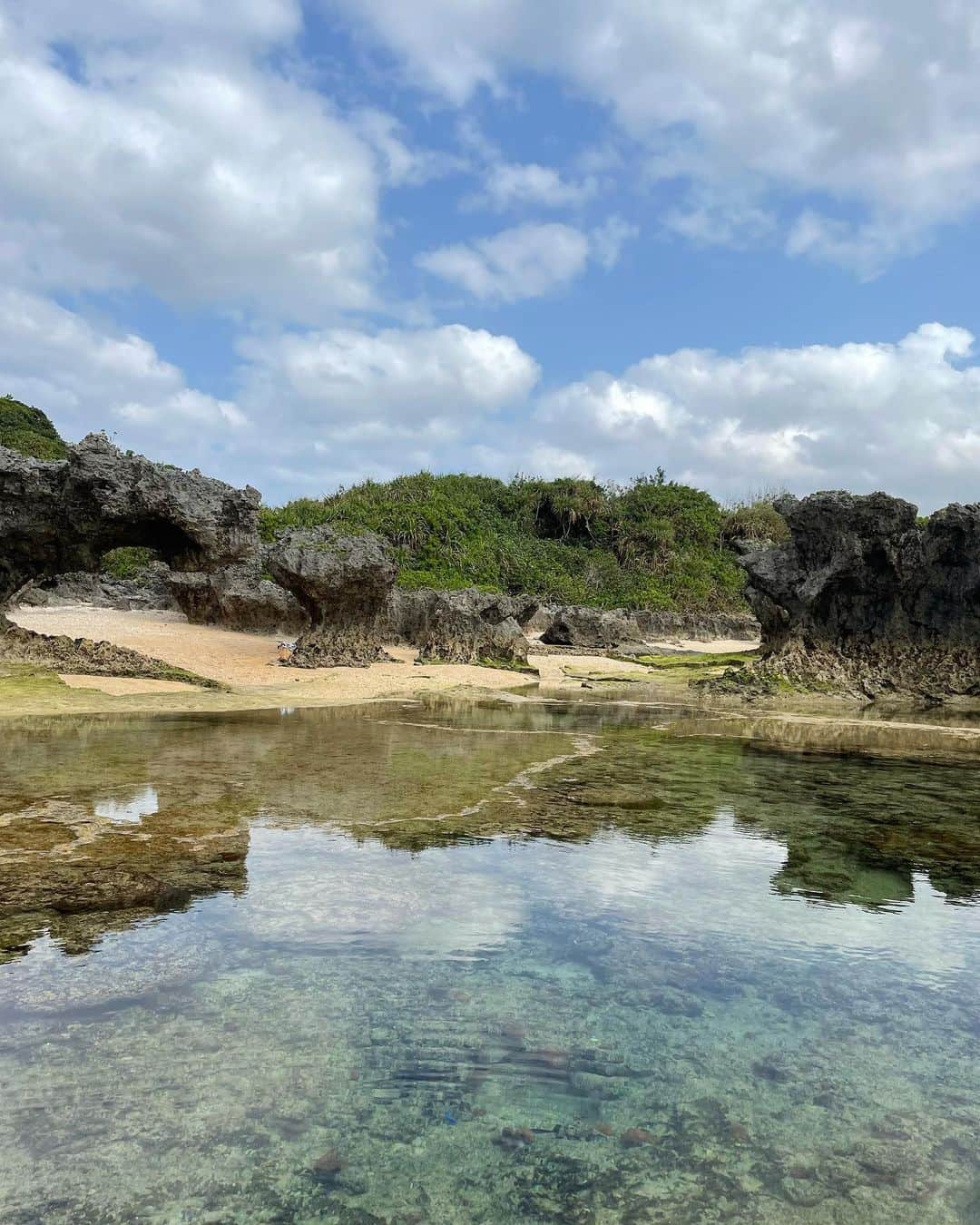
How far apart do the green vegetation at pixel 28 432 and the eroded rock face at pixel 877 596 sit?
115ft

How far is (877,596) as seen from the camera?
68.2 feet

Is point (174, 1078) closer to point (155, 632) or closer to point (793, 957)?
point (793, 957)

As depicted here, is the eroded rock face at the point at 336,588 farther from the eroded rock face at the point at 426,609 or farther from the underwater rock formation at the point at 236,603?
the eroded rock face at the point at 426,609

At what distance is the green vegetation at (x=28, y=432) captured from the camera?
43.0 m

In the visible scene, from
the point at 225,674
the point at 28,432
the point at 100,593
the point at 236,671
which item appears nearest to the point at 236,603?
the point at 100,593

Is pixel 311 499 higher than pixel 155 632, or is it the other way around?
pixel 311 499

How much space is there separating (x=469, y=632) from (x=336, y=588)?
18.4 feet

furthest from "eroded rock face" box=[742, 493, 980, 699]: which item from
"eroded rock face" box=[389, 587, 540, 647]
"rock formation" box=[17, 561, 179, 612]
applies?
"rock formation" box=[17, 561, 179, 612]

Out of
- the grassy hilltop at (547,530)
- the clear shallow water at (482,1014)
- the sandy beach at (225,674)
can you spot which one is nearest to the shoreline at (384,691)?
the sandy beach at (225,674)

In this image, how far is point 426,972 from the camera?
137 inches

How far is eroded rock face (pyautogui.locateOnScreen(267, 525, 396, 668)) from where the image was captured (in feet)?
75.7

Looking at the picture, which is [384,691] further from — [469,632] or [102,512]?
[469,632]

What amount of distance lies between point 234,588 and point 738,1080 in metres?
26.7

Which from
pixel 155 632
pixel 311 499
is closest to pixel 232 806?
pixel 155 632
